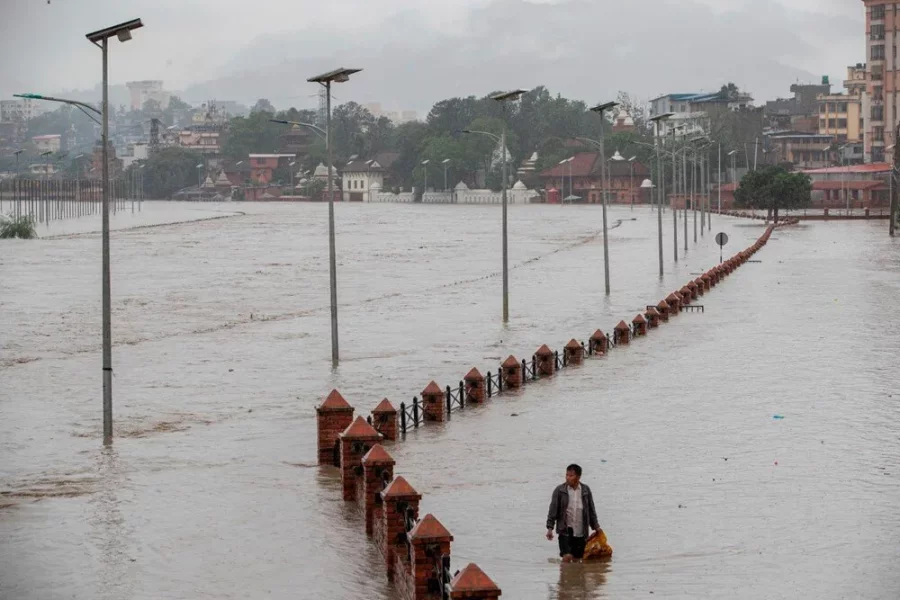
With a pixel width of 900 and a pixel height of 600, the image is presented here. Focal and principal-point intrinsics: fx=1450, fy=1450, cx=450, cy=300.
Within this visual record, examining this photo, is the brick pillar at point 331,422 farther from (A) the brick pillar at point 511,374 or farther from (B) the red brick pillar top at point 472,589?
(B) the red brick pillar top at point 472,589

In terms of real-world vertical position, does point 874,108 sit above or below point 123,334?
above

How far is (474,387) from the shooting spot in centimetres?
2847

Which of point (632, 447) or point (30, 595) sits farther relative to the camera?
point (632, 447)

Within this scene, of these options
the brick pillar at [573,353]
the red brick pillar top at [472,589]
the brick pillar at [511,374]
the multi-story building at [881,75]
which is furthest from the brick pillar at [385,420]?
the multi-story building at [881,75]

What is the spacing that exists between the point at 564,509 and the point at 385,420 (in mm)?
8167

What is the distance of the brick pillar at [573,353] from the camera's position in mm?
34438

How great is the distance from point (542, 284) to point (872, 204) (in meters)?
105

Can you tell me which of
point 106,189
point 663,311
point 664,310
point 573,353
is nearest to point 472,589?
point 106,189

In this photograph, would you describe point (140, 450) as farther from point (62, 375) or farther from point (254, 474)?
point (62, 375)

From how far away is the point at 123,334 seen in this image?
44.1 metres

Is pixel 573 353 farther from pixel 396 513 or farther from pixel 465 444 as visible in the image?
pixel 396 513

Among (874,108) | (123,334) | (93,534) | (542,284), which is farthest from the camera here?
(874,108)

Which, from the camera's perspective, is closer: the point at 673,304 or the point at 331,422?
the point at 331,422

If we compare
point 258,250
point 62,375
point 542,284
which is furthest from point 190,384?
point 258,250
